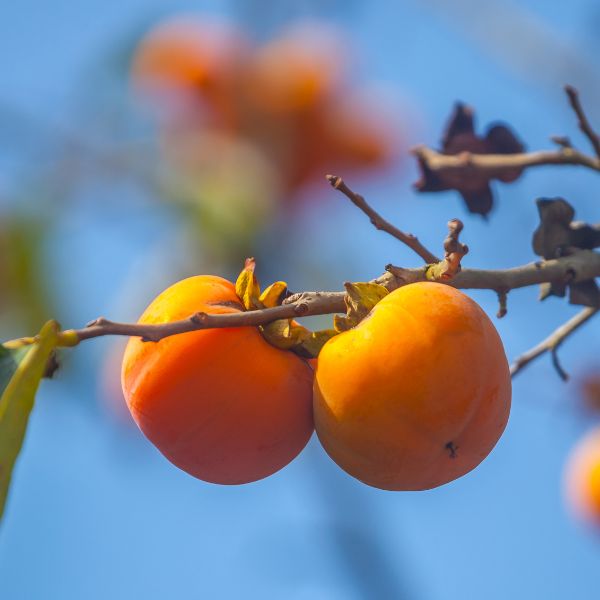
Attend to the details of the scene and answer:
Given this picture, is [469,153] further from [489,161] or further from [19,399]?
[19,399]

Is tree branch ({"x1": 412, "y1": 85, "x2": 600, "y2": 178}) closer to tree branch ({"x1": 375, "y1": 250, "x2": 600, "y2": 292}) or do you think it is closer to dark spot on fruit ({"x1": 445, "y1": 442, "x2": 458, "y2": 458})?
tree branch ({"x1": 375, "y1": 250, "x2": 600, "y2": 292})

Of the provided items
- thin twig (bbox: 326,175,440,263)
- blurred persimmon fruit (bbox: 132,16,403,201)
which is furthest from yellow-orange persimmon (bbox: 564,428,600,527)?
thin twig (bbox: 326,175,440,263)

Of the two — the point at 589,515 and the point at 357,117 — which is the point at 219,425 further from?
the point at 589,515

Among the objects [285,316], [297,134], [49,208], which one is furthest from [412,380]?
[297,134]

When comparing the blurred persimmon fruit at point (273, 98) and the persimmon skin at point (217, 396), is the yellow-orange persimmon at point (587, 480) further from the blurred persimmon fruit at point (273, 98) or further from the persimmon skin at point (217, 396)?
the persimmon skin at point (217, 396)

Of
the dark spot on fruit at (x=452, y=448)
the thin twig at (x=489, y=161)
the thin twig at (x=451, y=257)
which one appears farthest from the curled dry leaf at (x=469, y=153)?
the dark spot on fruit at (x=452, y=448)

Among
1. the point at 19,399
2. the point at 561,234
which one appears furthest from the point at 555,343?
the point at 19,399
